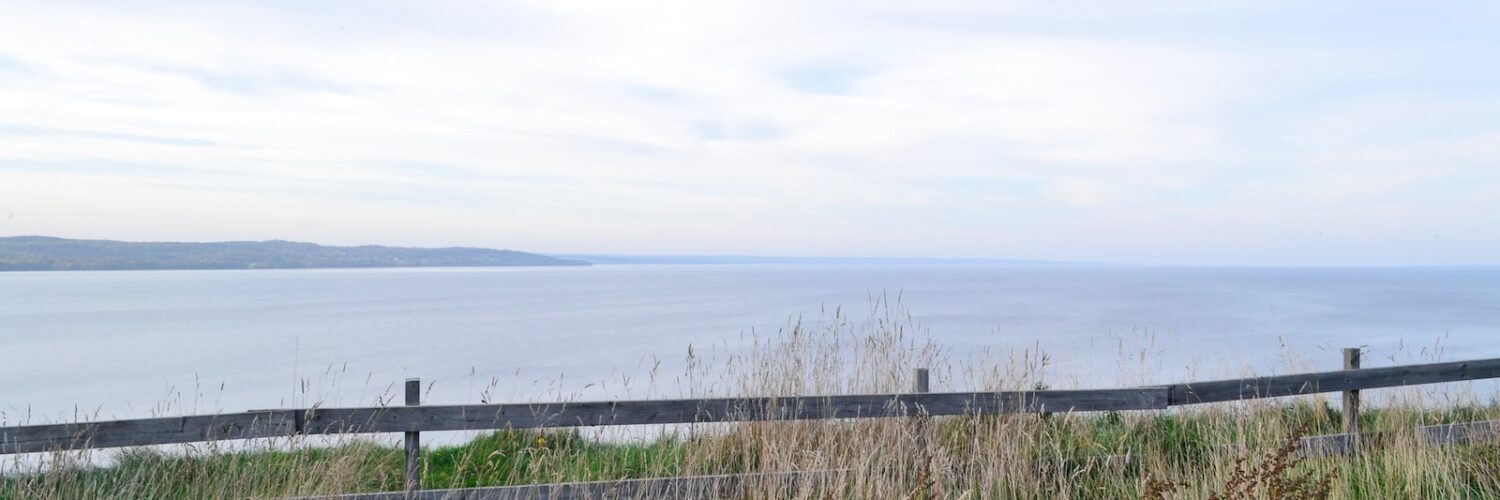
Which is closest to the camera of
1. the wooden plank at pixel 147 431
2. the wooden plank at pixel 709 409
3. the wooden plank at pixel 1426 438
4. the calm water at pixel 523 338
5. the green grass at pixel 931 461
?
the wooden plank at pixel 147 431

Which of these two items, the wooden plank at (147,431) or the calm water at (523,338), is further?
the calm water at (523,338)

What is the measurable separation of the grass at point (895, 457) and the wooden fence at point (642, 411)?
6.0 inches

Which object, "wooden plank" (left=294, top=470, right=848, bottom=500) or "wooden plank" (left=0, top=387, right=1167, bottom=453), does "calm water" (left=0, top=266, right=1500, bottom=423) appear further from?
"wooden plank" (left=294, top=470, right=848, bottom=500)

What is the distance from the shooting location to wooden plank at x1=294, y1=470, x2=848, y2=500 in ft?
16.1

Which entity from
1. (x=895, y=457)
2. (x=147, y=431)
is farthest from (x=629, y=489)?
(x=147, y=431)

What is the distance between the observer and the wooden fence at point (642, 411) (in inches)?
188

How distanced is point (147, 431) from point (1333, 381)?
7378 millimetres

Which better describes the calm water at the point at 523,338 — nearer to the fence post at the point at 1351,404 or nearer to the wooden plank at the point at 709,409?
the fence post at the point at 1351,404

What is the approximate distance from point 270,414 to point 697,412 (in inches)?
89.6

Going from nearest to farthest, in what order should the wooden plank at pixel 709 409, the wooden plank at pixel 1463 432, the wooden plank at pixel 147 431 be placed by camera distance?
the wooden plank at pixel 147 431
the wooden plank at pixel 709 409
the wooden plank at pixel 1463 432

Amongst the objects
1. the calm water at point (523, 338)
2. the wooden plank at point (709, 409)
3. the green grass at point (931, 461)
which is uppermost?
the wooden plank at point (709, 409)

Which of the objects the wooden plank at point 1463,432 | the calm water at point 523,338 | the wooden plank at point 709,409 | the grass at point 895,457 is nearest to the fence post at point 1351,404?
the grass at point 895,457

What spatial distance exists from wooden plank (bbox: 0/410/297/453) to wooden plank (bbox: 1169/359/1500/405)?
5322mm

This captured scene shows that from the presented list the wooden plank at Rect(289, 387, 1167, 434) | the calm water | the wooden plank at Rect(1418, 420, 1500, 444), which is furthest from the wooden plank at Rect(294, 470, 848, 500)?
the calm water
